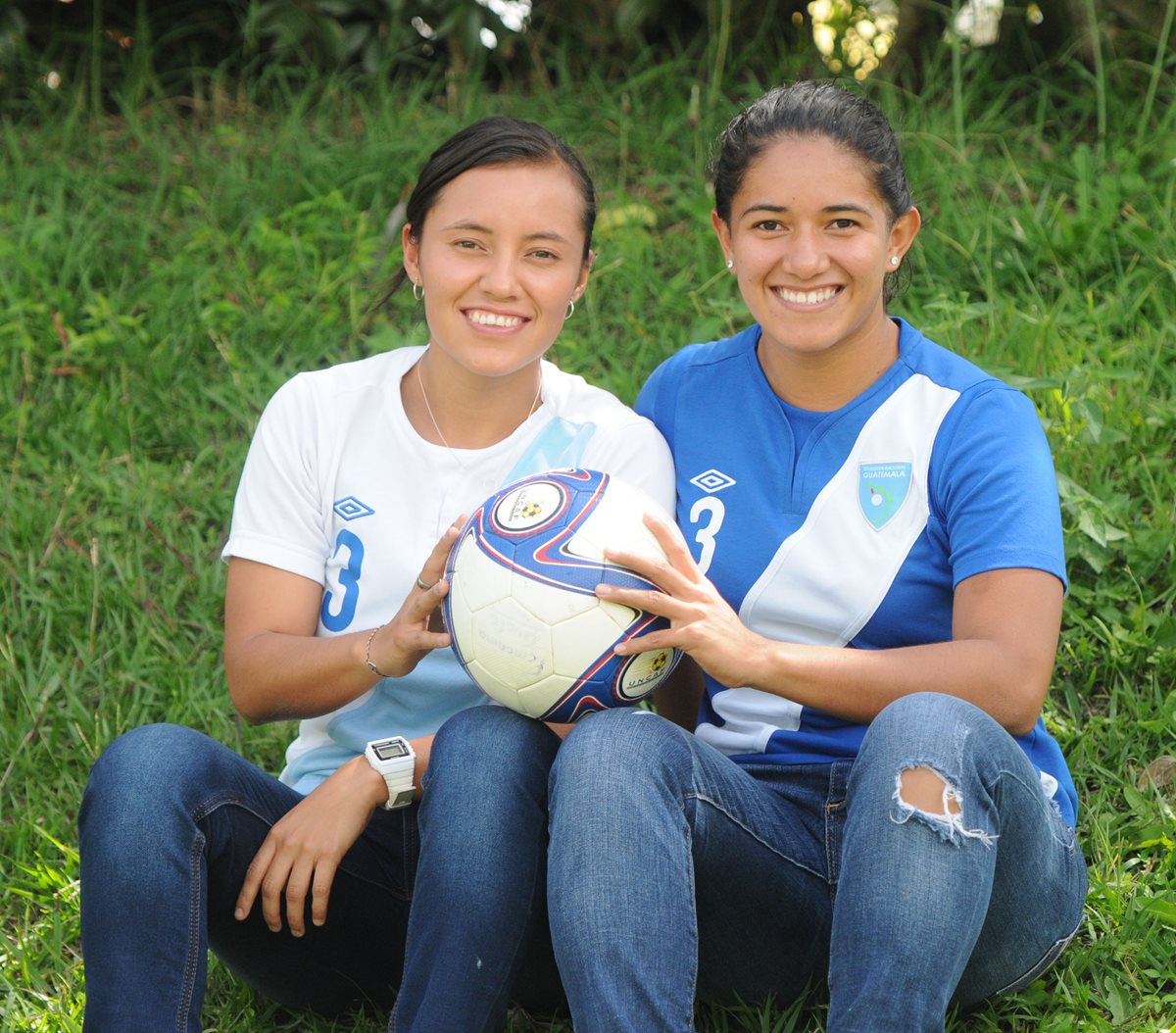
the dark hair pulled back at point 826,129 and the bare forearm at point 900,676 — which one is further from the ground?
the dark hair pulled back at point 826,129

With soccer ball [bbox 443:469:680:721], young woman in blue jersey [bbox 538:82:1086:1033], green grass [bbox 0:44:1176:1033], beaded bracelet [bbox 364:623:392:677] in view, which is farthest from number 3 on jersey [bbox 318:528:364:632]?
green grass [bbox 0:44:1176:1033]

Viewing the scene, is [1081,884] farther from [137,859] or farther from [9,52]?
[9,52]

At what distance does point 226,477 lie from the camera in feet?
15.1

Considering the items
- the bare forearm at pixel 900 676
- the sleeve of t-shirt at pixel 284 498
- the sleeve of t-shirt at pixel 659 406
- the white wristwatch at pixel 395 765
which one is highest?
the sleeve of t-shirt at pixel 659 406

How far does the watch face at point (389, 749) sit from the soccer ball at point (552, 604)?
0.73ft

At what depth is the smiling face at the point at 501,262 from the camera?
9.36ft

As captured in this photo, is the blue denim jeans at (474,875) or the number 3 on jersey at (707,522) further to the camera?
the number 3 on jersey at (707,522)

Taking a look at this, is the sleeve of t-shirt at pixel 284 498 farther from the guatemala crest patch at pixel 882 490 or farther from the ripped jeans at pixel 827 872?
the guatemala crest patch at pixel 882 490

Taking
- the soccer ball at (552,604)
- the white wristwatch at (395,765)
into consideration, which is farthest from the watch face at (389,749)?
the soccer ball at (552,604)

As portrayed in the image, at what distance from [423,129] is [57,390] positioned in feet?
5.85

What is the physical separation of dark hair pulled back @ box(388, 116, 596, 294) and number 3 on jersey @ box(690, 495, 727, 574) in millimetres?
605

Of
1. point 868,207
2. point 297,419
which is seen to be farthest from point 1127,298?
point 297,419

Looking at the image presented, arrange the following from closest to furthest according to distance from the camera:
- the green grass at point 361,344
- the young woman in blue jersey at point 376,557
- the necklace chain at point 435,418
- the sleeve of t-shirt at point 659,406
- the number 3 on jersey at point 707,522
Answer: the young woman in blue jersey at point 376,557, the number 3 on jersey at point 707,522, the necklace chain at point 435,418, the sleeve of t-shirt at point 659,406, the green grass at point 361,344

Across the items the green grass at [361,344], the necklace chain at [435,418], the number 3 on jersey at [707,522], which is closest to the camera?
the number 3 on jersey at [707,522]
